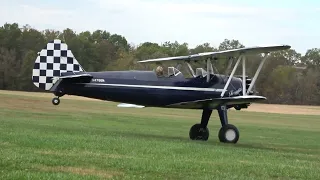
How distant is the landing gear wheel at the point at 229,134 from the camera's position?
59.3 ft

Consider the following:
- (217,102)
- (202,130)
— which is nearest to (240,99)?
(217,102)

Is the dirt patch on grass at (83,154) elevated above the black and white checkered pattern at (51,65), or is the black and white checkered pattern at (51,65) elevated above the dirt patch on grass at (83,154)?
the black and white checkered pattern at (51,65)

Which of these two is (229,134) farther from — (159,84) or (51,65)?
(51,65)

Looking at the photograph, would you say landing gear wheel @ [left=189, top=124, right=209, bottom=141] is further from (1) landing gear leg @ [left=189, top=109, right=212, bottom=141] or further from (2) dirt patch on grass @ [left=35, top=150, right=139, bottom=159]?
(2) dirt patch on grass @ [left=35, top=150, right=139, bottom=159]

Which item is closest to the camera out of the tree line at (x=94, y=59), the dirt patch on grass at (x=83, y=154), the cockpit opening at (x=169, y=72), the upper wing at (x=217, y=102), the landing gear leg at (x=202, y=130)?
the dirt patch on grass at (x=83, y=154)

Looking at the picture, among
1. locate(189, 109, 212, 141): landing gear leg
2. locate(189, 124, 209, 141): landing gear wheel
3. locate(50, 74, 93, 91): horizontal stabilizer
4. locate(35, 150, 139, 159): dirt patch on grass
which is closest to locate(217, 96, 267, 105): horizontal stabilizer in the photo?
locate(189, 109, 212, 141): landing gear leg

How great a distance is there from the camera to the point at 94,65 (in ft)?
350

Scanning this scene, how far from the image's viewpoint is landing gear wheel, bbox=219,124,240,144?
18078 mm

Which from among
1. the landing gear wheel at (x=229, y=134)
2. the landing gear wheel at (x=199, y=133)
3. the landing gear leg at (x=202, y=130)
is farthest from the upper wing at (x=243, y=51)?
the landing gear wheel at (x=199, y=133)

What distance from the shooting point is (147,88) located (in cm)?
1830

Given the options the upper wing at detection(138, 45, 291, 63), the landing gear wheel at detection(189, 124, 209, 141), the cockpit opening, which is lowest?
the landing gear wheel at detection(189, 124, 209, 141)

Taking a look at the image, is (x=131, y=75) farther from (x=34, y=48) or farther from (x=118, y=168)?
(x=34, y=48)

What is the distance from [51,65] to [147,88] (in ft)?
11.6

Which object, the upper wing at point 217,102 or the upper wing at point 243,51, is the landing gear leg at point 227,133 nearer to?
the upper wing at point 217,102
